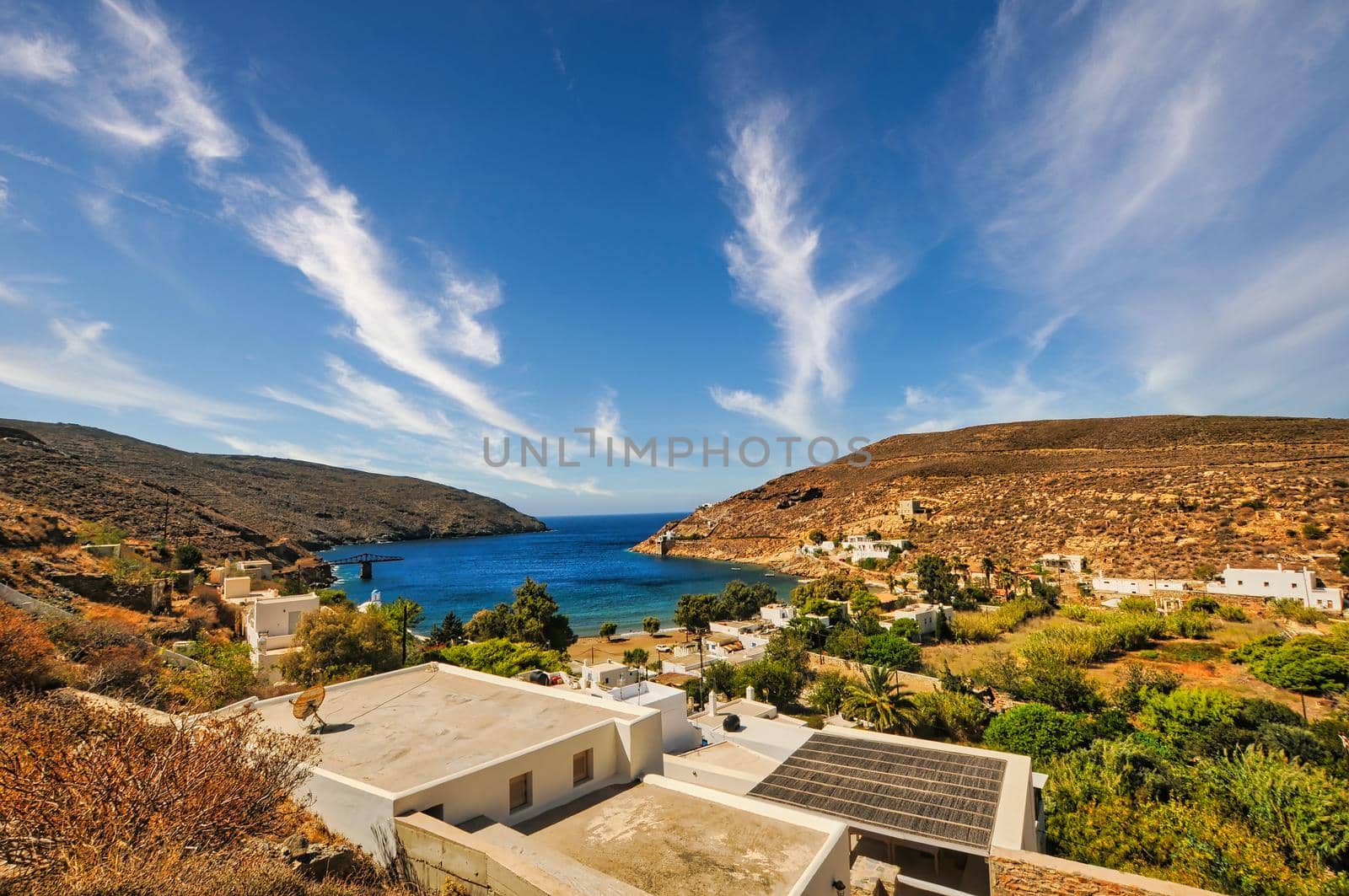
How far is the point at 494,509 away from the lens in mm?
196500

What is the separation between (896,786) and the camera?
Result: 10570mm

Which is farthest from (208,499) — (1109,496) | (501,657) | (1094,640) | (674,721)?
(1109,496)

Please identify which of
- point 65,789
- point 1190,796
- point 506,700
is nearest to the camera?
point 65,789

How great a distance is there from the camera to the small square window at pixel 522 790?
7.09 metres

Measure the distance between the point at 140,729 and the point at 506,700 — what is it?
189 inches

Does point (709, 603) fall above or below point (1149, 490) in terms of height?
below

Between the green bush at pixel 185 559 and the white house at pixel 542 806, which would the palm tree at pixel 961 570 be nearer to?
the white house at pixel 542 806

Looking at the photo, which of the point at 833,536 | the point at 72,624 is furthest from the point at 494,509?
the point at 72,624

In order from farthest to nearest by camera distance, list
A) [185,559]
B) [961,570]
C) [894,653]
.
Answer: [961,570], [185,559], [894,653]

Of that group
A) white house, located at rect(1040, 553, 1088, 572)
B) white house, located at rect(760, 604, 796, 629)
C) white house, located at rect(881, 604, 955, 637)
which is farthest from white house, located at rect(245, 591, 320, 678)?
white house, located at rect(1040, 553, 1088, 572)

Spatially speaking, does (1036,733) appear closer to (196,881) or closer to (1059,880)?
(1059,880)

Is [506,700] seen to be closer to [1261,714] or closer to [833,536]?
[1261,714]

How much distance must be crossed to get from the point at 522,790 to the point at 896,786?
286 inches

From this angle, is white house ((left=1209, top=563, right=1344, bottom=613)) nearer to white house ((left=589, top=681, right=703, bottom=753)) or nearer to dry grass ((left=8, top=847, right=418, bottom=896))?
white house ((left=589, top=681, right=703, bottom=753))
